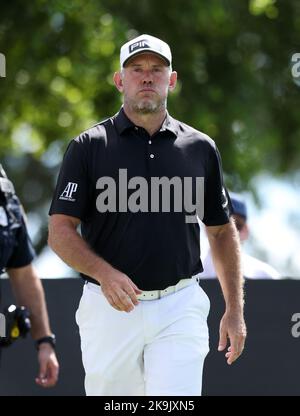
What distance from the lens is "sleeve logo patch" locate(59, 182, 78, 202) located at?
20.2 ft

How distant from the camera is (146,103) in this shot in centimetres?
629

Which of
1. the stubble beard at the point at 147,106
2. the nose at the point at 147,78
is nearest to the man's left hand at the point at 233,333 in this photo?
the stubble beard at the point at 147,106

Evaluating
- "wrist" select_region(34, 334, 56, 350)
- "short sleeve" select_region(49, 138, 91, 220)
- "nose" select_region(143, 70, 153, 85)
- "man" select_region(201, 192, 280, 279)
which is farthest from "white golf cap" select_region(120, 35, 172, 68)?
"man" select_region(201, 192, 280, 279)

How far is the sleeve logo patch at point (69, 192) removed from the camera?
242 inches

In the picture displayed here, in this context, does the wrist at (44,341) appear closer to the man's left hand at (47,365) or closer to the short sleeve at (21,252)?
the man's left hand at (47,365)

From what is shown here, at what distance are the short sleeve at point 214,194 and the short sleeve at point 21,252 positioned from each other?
98 centimetres

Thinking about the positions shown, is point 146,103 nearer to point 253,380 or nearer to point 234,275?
point 234,275

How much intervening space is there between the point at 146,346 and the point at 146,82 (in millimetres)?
1365

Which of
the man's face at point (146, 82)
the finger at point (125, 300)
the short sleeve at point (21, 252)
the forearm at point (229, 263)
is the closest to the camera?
the finger at point (125, 300)

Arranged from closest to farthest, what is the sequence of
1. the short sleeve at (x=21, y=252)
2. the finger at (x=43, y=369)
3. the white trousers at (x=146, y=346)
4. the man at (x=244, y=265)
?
the white trousers at (x=146, y=346) → the short sleeve at (x=21, y=252) → the finger at (x=43, y=369) → the man at (x=244, y=265)

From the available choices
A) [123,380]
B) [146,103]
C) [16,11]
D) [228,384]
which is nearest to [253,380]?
[228,384]

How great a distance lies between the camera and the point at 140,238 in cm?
616

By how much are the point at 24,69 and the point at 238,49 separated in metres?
3.24

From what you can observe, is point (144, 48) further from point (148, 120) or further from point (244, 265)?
point (244, 265)
